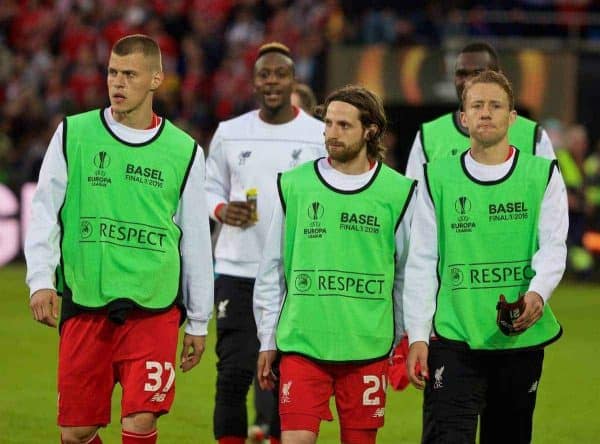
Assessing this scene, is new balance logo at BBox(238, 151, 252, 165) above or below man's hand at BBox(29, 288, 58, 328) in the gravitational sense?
above

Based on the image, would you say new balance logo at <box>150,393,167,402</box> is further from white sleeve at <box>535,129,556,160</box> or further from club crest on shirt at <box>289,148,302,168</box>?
white sleeve at <box>535,129,556,160</box>

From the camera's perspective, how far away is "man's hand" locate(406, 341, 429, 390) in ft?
20.0

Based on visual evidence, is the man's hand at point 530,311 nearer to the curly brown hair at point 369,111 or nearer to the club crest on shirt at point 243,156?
the curly brown hair at point 369,111

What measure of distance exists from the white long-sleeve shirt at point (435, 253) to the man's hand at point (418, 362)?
38 mm

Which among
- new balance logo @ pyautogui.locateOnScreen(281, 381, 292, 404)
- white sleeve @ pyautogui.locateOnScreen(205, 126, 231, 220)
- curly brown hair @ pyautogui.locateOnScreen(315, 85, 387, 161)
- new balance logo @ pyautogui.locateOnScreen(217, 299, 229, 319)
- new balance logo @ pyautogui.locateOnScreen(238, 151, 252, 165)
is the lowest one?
new balance logo @ pyautogui.locateOnScreen(281, 381, 292, 404)

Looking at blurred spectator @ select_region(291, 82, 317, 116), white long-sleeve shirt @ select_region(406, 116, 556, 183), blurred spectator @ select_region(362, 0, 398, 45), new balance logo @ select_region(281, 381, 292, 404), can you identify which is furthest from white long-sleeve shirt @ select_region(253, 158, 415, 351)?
blurred spectator @ select_region(362, 0, 398, 45)

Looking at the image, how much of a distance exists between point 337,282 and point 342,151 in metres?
0.58

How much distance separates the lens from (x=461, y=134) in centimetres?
784

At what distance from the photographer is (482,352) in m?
6.24

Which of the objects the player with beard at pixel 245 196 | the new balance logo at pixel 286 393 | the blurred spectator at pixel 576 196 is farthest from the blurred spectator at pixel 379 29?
the new balance logo at pixel 286 393

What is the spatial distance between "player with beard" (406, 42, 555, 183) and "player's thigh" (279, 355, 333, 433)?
5.69 feet

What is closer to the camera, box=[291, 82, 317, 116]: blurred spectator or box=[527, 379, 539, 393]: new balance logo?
box=[527, 379, 539, 393]: new balance logo

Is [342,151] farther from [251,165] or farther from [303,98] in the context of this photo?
[303,98]

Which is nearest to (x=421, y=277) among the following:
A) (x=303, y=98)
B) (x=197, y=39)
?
(x=303, y=98)
